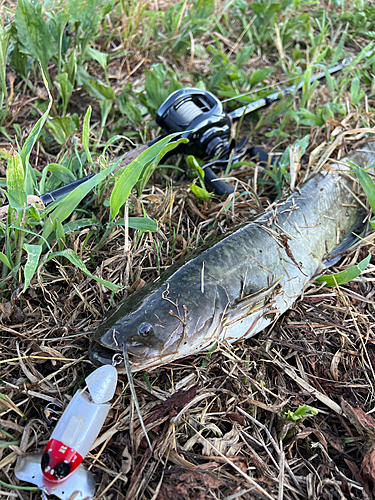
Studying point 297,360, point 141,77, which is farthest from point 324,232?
point 141,77

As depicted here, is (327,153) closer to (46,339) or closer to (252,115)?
(252,115)

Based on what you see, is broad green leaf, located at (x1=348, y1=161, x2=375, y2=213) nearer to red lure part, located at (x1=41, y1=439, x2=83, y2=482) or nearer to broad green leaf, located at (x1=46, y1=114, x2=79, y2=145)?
broad green leaf, located at (x1=46, y1=114, x2=79, y2=145)

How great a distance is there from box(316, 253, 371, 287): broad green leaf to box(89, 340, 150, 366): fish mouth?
50.5 inches

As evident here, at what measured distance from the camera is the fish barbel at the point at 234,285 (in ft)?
6.82

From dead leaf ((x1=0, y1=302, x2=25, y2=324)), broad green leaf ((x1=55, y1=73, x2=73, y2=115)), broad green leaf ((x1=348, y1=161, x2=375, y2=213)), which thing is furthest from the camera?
broad green leaf ((x1=55, y1=73, x2=73, y2=115))

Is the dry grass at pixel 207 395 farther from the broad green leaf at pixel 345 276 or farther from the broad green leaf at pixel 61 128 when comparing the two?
the broad green leaf at pixel 61 128

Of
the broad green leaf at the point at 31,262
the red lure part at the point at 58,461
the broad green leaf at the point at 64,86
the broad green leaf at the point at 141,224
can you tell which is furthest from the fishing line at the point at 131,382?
the broad green leaf at the point at 64,86

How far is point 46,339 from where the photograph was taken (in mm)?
2174

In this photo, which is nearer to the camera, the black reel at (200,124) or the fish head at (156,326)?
the fish head at (156,326)

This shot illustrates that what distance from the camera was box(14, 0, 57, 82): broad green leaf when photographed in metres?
3.12

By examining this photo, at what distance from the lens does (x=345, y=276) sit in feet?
8.38

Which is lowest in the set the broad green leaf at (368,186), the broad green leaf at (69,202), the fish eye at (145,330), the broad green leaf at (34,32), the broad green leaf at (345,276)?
the broad green leaf at (345,276)

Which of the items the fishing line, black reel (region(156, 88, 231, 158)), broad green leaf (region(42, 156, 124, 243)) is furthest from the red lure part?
black reel (region(156, 88, 231, 158))

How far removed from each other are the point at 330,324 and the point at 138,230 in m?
1.34
